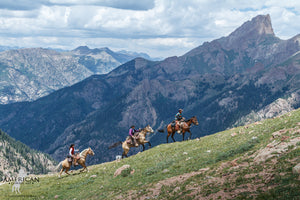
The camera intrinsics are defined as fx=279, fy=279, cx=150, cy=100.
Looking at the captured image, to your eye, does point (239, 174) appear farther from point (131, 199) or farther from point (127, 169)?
point (127, 169)

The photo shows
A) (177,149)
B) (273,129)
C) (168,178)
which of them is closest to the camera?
(168,178)

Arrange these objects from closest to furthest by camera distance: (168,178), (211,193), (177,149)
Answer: (211,193) < (168,178) < (177,149)

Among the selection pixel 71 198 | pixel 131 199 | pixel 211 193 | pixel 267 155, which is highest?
pixel 267 155

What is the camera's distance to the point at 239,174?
2239 centimetres

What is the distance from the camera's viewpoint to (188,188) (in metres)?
23.4

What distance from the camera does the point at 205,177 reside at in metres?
24.7

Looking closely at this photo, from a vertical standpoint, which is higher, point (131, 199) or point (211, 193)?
point (211, 193)

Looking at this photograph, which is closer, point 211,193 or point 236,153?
point 211,193

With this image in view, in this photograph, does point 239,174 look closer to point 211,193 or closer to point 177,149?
point 211,193

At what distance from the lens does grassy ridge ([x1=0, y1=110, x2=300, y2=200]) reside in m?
19.4

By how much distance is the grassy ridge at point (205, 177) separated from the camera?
19.4m

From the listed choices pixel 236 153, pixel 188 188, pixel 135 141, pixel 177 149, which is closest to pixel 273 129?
pixel 236 153

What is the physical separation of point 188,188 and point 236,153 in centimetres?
941

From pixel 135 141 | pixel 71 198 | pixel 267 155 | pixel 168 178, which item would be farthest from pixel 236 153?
pixel 135 141
